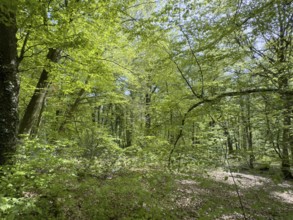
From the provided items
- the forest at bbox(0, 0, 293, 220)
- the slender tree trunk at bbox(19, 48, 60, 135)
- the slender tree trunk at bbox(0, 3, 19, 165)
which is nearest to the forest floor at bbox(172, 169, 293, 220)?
the forest at bbox(0, 0, 293, 220)

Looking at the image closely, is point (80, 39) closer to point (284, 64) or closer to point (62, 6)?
point (62, 6)

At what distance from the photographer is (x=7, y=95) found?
3.68 metres

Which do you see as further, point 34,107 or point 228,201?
point 228,201

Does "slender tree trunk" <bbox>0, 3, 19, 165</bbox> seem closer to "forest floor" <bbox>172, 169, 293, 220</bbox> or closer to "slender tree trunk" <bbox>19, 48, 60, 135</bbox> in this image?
"slender tree trunk" <bbox>19, 48, 60, 135</bbox>

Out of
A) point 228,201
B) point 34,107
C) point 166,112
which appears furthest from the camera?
point 228,201

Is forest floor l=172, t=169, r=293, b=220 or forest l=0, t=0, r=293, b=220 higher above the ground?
forest l=0, t=0, r=293, b=220

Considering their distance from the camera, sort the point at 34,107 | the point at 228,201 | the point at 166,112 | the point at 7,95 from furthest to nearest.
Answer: the point at 228,201
the point at 34,107
the point at 166,112
the point at 7,95

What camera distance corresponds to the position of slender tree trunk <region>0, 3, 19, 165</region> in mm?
3598

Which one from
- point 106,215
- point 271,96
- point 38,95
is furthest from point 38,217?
point 271,96

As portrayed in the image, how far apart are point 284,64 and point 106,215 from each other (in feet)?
15.5

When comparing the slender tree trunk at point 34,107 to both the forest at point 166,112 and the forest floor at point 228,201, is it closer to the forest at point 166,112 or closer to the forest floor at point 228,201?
the forest at point 166,112

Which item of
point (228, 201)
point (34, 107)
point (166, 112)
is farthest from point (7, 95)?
point (228, 201)

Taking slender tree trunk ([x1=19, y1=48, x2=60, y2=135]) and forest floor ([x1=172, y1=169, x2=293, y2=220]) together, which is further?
slender tree trunk ([x1=19, y1=48, x2=60, y2=135])

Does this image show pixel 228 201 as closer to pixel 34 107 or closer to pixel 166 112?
pixel 166 112
